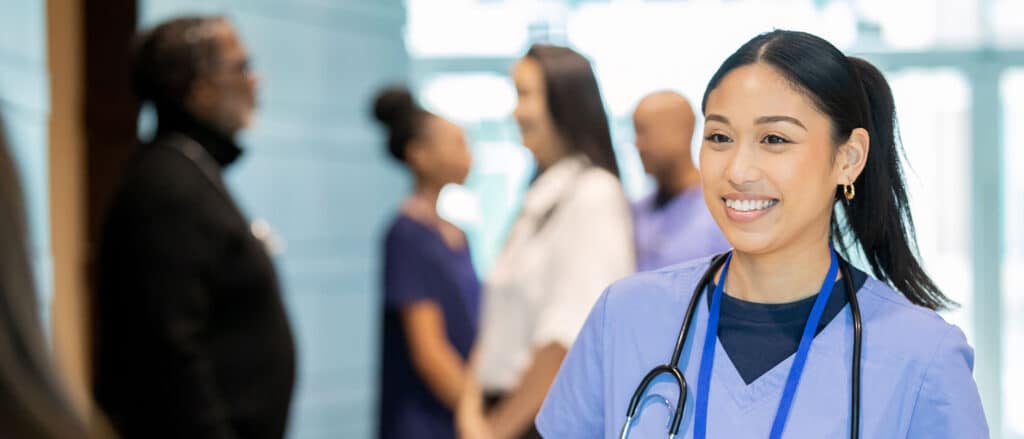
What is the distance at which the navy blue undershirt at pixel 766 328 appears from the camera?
4.12ft

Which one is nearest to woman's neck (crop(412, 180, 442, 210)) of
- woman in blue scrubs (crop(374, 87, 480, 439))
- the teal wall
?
woman in blue scrubs (crop(374, 87, 480, 439))

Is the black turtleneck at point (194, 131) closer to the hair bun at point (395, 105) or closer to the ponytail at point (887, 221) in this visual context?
the hair bun at point (395, 105)

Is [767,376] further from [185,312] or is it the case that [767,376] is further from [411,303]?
[411,303]

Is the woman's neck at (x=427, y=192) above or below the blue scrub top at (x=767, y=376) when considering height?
below

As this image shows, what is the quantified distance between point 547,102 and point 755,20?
2993 millimetres

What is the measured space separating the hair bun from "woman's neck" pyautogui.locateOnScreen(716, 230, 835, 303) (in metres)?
2.39

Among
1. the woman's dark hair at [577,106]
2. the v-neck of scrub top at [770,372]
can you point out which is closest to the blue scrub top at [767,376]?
the v-neck of scrub top at [770,372]

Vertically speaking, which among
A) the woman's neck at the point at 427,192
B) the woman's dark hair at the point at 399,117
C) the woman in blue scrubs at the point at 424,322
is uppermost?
the woman's dark hair at the point at 399,117

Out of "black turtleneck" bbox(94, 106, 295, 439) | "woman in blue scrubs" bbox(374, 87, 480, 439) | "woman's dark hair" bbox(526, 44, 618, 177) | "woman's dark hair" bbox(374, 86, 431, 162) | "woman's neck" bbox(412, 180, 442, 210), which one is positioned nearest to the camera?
"black turtleneck" bbox(94, 106, 295, 439)

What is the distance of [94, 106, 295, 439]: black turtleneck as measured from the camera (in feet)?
6.97

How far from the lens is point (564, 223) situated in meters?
2.13

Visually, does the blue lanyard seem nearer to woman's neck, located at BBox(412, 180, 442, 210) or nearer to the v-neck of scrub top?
the v-neck of scrub top

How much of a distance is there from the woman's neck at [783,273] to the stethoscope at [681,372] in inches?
0.9

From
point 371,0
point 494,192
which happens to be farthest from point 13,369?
point 494,192
